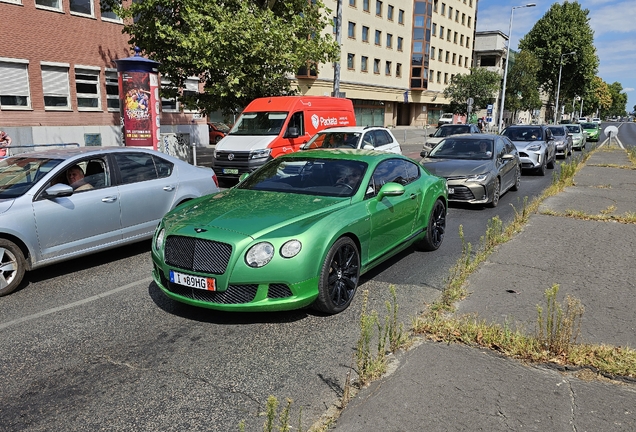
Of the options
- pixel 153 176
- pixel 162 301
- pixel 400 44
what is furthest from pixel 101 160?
pixel 400 44

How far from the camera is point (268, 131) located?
13.9m

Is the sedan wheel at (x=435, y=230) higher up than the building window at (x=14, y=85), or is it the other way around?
the building window at (x=14, y=85)

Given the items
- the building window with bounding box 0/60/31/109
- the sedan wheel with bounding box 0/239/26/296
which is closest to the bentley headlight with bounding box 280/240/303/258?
the sedan wheel with bounding box 0/239/26/296

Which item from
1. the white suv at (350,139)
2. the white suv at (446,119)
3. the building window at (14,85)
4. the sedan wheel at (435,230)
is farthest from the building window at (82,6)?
the white suv at (446,119)

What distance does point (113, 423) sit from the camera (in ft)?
9.90

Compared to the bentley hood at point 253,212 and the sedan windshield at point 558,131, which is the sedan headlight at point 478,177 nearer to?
the bentley hood at point 253,212

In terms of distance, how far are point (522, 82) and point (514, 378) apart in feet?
186

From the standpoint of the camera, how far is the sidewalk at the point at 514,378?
2955 millimetres

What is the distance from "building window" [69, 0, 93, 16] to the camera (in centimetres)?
2236

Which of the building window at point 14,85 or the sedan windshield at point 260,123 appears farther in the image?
the building window at point 14,85

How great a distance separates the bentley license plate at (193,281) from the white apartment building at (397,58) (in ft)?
128

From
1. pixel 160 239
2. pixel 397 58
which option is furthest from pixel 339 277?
pixel 397 58

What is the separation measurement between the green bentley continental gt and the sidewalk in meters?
1.04

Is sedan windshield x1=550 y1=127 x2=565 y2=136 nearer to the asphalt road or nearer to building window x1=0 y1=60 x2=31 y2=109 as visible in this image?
the asphalt road
